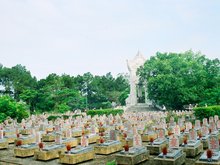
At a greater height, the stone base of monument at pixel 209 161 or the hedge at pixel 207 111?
the hedge at pixel 207 111

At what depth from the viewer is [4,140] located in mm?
16125

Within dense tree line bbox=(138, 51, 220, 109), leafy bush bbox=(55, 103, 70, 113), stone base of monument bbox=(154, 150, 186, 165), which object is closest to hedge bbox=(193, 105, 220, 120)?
dense tree line bbox=(138, 51, 220, 109)

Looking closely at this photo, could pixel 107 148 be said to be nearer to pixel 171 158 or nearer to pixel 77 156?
pixel 77 156

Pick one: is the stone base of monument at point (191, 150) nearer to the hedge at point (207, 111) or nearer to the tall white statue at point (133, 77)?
the hedge at point (207, 111)

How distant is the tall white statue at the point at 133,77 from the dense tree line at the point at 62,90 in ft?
35.0

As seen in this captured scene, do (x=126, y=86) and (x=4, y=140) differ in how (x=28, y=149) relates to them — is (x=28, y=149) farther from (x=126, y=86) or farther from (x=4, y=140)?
(x=126, y=86)

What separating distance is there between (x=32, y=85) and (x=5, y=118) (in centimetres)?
3588

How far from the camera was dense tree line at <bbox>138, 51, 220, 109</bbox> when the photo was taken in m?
39.5

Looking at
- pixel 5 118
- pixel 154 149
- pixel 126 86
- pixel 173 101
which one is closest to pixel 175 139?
pixel 154 149

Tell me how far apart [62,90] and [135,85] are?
14.1m

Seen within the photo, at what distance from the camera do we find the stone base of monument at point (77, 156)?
447 inches

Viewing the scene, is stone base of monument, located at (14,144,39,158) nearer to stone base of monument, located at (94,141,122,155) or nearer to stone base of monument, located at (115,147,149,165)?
stone base of monument, located at (94,141,122,155)

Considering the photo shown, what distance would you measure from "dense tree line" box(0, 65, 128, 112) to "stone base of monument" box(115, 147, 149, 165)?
3758 cm

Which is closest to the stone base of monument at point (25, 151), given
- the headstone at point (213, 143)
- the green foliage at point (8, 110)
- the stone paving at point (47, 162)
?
the stone paving at point (47, 162)
